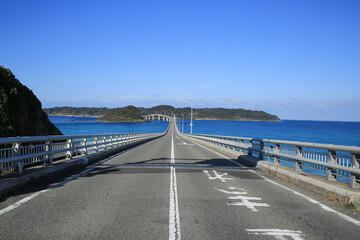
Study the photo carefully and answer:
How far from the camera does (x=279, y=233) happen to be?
5.11 m

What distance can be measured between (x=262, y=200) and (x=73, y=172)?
281 inches

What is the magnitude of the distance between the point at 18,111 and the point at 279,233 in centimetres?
1700

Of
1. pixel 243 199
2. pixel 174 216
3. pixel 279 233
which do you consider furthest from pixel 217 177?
pixel 279 233

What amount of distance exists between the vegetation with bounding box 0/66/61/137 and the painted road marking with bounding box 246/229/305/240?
1240 cm

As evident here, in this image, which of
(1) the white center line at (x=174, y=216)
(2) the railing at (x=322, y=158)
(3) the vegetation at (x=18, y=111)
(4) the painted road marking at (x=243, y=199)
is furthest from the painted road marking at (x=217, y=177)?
(3) the vegetation at (x=18, y=111)

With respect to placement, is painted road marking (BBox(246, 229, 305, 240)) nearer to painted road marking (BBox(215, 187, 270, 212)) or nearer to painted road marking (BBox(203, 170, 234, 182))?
painted road marking (BBox(215, 187, 270, 212))

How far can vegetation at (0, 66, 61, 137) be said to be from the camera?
14.5 metres

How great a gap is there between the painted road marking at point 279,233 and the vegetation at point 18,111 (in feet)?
40.7

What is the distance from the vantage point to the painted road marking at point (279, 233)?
494 cm

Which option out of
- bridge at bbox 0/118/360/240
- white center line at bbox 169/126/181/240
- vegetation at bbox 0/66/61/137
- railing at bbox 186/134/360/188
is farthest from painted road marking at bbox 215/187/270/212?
vegetation at bbox 0/66/61/137

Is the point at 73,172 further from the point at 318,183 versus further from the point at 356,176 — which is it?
the point at 356,176

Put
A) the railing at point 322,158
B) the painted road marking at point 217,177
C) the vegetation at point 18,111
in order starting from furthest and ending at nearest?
1. the vegetation at point 18,111
2. the painted road marking at point 217,177
3. the railing at point 322,158

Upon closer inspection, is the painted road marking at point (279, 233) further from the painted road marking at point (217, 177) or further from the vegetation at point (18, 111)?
the vegetation at point (18, 111)

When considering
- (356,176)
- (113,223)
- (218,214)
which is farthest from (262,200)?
(113,223)
